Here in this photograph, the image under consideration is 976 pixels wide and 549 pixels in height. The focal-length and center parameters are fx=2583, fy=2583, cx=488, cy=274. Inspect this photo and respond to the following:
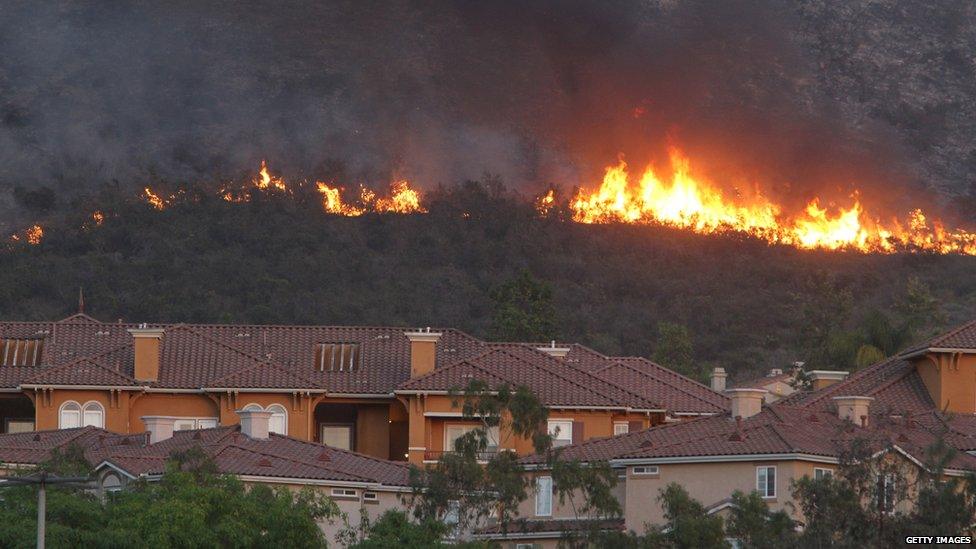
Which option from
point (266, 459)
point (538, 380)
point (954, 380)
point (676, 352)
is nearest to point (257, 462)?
point (266, 459)

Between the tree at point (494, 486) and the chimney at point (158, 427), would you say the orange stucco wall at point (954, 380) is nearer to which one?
the tree at point (494, 486)

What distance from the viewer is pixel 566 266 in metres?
160

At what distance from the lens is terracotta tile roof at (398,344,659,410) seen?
78875mm

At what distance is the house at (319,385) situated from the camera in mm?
79188

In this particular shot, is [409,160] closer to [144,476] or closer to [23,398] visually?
[23,398]

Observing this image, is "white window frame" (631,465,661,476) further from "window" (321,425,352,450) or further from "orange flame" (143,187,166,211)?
"orange flame" (143,187,166,211)

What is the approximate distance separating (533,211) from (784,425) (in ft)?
353

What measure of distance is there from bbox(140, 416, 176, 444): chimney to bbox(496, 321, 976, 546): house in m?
13.2

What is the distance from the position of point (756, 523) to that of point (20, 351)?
36.6m

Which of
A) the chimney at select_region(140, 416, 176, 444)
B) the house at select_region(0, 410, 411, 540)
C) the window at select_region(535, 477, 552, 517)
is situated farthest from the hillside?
the window at select_region(535, 477, 552, 517)

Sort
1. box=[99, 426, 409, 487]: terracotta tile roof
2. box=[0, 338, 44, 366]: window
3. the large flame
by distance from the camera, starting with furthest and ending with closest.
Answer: the large flame
box=[0, 338, 44, 366]: window
box=[99, 426, 409, 487]: terracotta tile roof

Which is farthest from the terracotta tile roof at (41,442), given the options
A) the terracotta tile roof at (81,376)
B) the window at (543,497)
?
the window at (543,497)

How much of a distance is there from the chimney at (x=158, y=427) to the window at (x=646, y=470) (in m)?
16.8

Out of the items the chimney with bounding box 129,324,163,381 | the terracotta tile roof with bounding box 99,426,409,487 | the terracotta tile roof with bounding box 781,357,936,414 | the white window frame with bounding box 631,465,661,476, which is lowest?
the white window frame with bounding box 631,465,661,476
